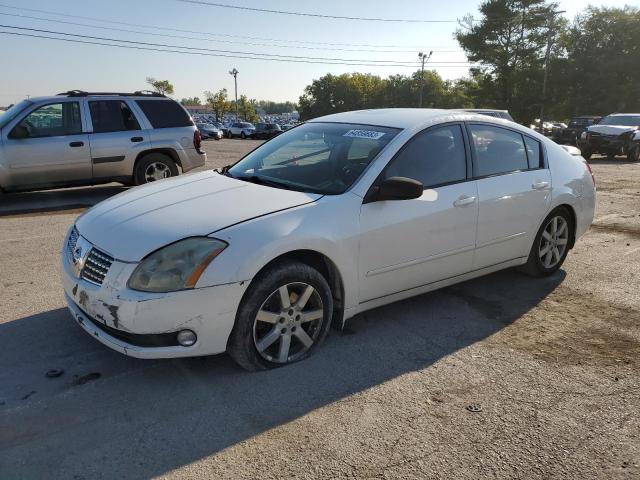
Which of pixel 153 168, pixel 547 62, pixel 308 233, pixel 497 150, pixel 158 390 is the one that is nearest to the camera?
pixel 158 390

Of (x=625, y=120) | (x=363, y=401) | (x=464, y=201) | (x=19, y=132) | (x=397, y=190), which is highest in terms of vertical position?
(x=625, y=120)

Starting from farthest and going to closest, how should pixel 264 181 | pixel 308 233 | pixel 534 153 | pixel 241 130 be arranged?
pixel 241 130 → pixel 534 153 → pixel 264 181 → pixel 308 233

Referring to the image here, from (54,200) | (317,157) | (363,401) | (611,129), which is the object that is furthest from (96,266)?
(611,129)

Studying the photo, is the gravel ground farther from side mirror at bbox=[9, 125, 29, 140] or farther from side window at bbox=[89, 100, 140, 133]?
side window at bbox=[89, 100, 140, 133]

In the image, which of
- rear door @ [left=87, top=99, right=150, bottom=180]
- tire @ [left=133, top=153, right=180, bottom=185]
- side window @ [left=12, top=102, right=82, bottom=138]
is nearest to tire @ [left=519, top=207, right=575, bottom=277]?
tire @ [left=133, top=153, right=180, bottom=185]

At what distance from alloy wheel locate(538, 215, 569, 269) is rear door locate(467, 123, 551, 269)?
0.93 feet

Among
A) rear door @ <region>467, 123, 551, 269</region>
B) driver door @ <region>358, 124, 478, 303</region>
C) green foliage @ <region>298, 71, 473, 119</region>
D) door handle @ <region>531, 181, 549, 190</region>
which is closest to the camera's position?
driver door @ <region>358, 124, 478, 303</region>

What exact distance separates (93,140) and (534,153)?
23.8 ft

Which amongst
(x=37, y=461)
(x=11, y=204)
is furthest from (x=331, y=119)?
(x=11, y=204)

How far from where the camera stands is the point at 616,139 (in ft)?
66.3

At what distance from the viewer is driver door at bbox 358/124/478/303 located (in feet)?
12.1

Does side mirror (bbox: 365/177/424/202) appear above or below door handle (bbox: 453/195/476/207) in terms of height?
above

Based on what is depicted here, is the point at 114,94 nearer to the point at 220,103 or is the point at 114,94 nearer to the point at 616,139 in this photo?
the point at 616,139

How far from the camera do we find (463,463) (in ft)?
8.33
